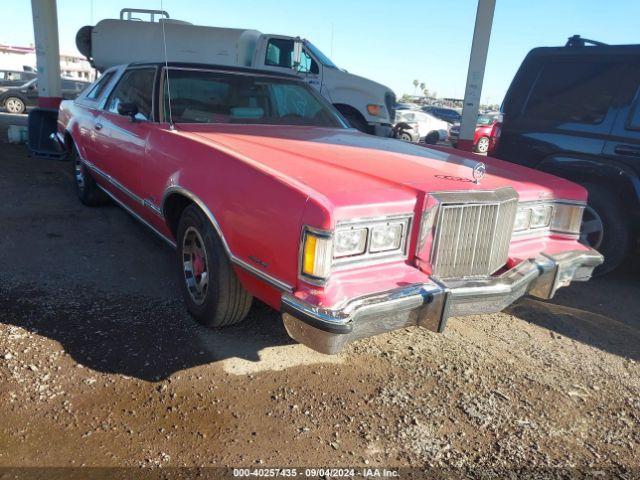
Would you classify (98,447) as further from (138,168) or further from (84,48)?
(84,48)

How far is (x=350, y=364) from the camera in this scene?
2982 mm

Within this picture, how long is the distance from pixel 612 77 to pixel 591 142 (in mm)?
579

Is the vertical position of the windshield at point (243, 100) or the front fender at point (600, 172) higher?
the windshield at point (243, 100)

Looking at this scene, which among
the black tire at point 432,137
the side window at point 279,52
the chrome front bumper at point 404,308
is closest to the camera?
the chrome front bumper at point 404,308

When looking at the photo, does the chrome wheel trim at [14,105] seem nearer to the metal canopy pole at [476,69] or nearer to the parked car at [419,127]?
the parked car at [419,127]

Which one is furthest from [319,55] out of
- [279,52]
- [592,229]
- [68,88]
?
[68,88]

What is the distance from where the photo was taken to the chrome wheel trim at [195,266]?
10.3ft

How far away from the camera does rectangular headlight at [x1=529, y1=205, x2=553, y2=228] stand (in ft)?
10.5

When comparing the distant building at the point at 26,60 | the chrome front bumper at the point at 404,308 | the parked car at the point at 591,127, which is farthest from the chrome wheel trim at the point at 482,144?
the distant building at the point at 26,60

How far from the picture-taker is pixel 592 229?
4.56 m

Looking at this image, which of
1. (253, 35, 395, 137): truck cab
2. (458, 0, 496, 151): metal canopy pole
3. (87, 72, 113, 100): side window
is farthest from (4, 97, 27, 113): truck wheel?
(458, 0, 496, 151): metal canopy pole

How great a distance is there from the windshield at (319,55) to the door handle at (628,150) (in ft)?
23.9

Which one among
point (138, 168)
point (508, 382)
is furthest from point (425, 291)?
point (138, 168)

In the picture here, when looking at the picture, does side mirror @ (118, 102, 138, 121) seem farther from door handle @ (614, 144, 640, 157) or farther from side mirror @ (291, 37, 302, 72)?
side mirror @ (291, 37, 302, 72)
